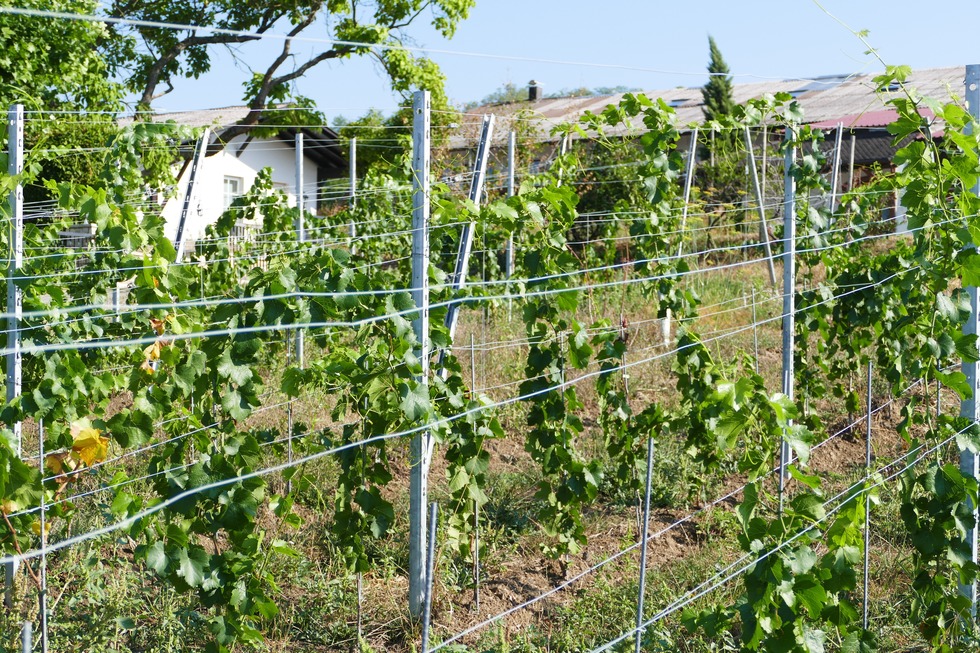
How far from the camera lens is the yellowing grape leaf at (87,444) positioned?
3.46 meters

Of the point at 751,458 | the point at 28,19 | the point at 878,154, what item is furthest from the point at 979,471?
the point at 878,154

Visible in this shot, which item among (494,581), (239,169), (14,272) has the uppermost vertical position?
(239,169)

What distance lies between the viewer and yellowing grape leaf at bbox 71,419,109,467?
3.46m

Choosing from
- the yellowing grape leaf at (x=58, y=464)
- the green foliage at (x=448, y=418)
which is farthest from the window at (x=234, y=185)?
the yellowing grape leaf at (x=58, y=464)

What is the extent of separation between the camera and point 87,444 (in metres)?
3.54

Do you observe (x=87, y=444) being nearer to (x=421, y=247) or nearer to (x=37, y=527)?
(x=37, y=527)

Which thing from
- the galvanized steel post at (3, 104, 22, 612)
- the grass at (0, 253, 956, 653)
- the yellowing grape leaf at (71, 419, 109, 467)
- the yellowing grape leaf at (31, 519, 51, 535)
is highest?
the galvanized steel post at (3, 104, 22, 612)

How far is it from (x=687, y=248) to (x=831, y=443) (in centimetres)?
A: 502

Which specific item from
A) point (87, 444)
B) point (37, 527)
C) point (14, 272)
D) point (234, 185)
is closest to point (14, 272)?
point (14, 272)

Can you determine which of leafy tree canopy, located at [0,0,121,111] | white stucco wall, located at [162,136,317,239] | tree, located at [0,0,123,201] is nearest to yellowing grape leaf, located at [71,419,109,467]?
tree, located at [0,0,123,201]

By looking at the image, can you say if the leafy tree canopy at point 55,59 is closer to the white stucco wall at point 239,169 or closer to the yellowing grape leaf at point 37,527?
the white stucco wall at point 239,169

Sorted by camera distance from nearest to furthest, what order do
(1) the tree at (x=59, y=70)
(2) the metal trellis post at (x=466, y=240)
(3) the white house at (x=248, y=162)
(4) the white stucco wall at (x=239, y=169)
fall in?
(2) the metal trellis post at (x=466, y=240), (1) the tree at (x=59, y=70), (3) the white house at (x=248, y=162), (4) the white stucco wall at (x=239, y=169)

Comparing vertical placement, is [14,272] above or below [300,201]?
below

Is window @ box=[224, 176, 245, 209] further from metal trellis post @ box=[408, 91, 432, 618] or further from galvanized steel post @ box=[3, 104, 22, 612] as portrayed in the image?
metal trellis post @ box=[408, 91, 432, 618]
